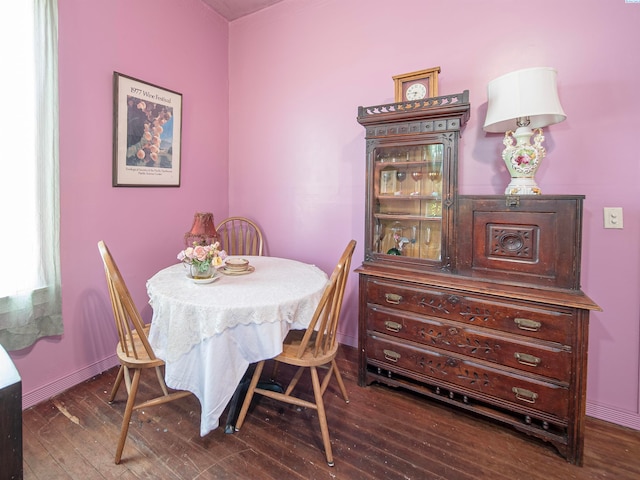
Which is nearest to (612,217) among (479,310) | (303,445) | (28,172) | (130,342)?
(479,310)

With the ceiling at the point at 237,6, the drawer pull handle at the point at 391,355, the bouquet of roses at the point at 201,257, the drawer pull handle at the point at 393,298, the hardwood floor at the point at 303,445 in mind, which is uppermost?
the ceiling at the point at 237,6

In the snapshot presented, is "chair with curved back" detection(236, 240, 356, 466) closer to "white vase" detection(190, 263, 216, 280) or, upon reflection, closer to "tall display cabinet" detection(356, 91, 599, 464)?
"tall display cabinet" detection(356, 91, 599, 464)

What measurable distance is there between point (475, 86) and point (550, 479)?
6.92 feet

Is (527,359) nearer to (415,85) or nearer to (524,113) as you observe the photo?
(524,113)

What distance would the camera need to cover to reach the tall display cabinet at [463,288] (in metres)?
1.57

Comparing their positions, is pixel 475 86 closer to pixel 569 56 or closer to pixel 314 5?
pixel 569 56

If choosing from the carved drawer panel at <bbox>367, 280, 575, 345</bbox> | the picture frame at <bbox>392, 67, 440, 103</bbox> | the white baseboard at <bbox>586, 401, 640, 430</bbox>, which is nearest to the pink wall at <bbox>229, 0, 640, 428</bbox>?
the white baseboard at <bbox>586, 401, 640, 430</bbox>

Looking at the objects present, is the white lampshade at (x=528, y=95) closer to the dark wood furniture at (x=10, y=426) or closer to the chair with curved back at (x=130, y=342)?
the chair with curved back at (x=130, y=342)

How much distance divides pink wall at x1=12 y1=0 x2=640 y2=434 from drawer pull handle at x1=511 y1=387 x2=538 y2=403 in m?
0.57

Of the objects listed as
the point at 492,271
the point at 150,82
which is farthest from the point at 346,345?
the point at 150,82

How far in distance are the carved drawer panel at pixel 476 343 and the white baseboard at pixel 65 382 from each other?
180 cm

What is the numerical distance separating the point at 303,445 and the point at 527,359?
1165 millimetres

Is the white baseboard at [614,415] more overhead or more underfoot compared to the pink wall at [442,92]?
more underfoot

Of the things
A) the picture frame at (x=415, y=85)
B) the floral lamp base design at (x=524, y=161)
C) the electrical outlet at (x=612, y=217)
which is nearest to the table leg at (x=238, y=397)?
the floral lamp base design at (x=524, y=161)
